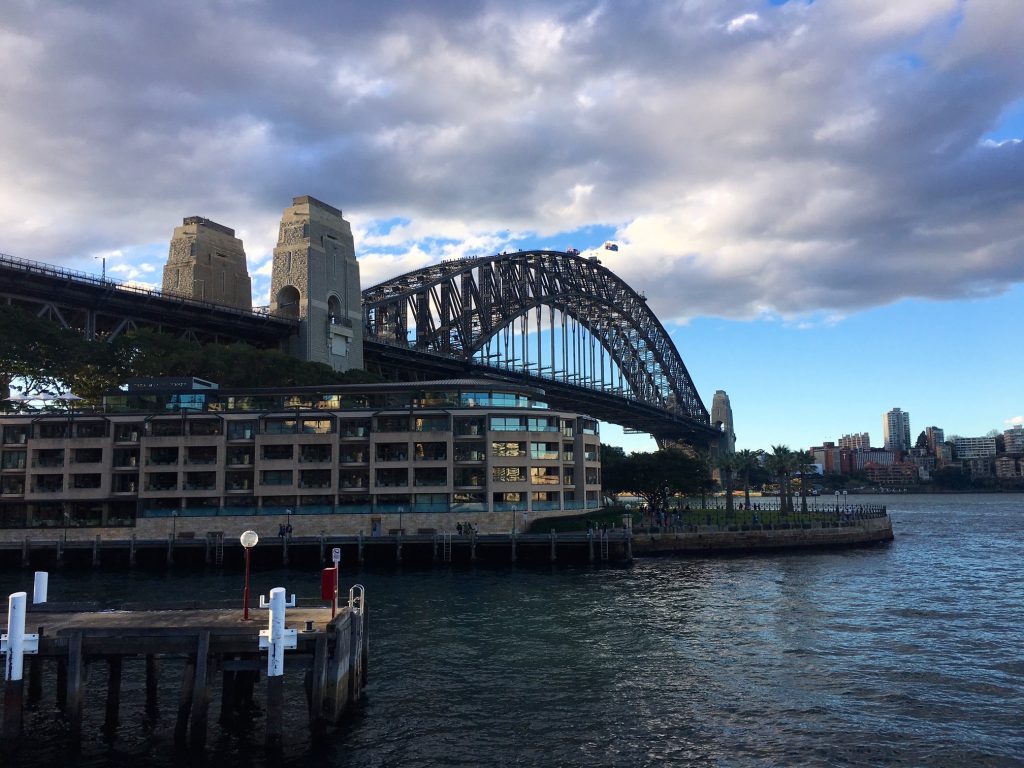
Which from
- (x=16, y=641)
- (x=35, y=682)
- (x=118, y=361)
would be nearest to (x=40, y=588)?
(x=35, y=682)

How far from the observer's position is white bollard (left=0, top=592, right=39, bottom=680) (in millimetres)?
26266

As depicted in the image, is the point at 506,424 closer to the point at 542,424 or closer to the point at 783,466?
the point at 542,424

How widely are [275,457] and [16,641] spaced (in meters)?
69.3

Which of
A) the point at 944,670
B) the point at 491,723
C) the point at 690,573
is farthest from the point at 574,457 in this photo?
the point at 491,723

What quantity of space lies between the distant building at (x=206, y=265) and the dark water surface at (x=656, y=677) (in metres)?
76.9

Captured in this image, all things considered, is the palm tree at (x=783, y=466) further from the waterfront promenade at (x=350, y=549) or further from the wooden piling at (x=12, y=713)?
the wooden piling at (x=12, y=713)

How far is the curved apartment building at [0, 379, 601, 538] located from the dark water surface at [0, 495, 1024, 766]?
1005 inches

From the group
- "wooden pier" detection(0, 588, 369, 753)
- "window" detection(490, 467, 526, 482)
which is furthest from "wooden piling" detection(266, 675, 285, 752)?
"window" detection(490, 467, 526, 482)

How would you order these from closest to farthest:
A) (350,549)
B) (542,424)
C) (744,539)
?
(350,549) < (744,539) < (542,424)

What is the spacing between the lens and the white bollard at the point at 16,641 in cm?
2627

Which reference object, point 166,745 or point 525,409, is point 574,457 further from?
point 166,745

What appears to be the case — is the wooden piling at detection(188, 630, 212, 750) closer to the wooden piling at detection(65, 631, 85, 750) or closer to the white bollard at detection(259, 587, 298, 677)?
the white bollard at detection(259, 587, 298, 677)

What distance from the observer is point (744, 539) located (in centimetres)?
9031

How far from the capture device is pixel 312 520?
88.8 m
